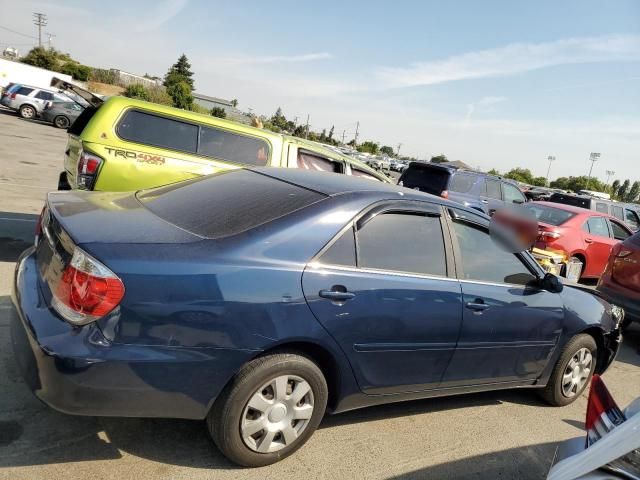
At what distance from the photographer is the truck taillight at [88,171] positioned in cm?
550

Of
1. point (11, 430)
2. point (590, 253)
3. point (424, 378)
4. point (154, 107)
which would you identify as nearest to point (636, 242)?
point (590, 253)

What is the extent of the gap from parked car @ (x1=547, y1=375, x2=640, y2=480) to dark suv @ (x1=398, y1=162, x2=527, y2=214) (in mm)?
9241

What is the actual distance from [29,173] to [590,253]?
11615 millimetres

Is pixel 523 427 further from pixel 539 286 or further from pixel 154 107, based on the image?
pixel 154 107

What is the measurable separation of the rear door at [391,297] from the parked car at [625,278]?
158 inches

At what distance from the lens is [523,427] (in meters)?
3.75

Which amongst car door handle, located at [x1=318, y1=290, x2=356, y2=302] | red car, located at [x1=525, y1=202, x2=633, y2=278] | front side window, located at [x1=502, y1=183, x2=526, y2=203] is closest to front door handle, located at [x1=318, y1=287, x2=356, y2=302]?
car door handle, located at [x1=318, y1=290, x2=356, y2=302]

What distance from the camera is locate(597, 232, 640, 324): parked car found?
6.07 meters

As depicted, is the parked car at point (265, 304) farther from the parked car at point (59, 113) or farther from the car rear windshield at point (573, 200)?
the parked car at point (59, 113)

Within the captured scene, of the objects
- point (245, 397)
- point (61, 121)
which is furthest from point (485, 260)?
point (61, 121)

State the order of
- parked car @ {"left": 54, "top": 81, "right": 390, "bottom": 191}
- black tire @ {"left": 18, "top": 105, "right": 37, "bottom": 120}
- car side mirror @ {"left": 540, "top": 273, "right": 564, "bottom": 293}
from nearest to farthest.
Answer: car side mirror @ {"left": 540, "top": 273, "right": 564, "bottom": 293} → parked car @ {"left": 54, "top": 81, "right": 390, "bottom": 191} → black tire @ {"left": 18, "top": 105, "right": 37, "bottom": 120}

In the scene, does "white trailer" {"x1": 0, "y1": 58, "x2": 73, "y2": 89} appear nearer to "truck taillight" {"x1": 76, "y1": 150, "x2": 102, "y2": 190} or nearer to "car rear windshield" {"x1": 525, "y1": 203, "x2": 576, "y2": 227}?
"truck taillight" {"x1": 76, "y1": 150, "x2": 102, "y2": 190}

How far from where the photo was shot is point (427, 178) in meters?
11.8

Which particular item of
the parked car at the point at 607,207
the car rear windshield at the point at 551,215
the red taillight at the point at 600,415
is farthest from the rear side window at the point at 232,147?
the parked car at the point at 607,207
